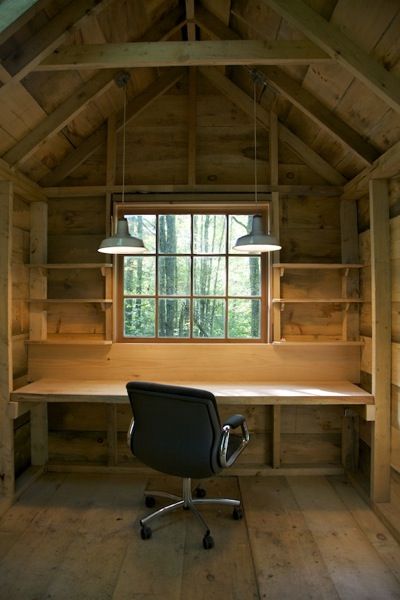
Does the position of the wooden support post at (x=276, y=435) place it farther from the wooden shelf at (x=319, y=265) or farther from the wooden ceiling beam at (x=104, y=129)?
the wooden ceiling beam at (x=104, y=129)

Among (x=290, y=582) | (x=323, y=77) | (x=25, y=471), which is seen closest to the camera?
(x=290, y=582)

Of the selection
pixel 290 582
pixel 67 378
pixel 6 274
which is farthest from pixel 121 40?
pixel 290 582

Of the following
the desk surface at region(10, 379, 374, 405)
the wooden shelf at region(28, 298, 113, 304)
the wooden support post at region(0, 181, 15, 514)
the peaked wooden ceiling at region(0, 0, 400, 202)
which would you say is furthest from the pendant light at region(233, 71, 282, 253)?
the wooden support post at region(0, 181, 15, 514)

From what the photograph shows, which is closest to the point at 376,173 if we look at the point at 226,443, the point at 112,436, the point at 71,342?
the point at 226,443

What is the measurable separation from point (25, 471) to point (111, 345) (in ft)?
3.84

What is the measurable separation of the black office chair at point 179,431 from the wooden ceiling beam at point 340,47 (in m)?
1.75

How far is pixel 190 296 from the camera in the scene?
2.97 m

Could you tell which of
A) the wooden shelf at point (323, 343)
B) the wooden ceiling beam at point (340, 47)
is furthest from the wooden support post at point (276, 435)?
the wooden ceiling beam at point (340, 47)

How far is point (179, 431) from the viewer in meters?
1.99

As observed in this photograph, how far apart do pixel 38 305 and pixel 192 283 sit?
123 cm

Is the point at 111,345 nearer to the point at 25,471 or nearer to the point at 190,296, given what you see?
the point at 190,296

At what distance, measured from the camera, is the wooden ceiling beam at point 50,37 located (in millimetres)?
1852

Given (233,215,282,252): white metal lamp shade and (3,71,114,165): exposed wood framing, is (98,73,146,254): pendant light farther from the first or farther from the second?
(233,215,282,252): white metal lamp shade

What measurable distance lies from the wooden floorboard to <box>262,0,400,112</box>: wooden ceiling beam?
7.67 ft
